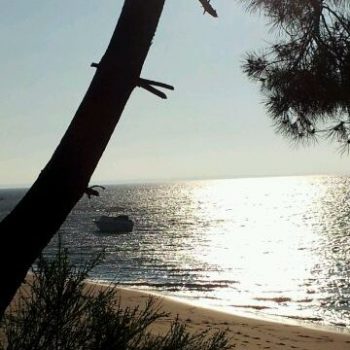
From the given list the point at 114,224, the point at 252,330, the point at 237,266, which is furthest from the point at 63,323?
the point at 114,224

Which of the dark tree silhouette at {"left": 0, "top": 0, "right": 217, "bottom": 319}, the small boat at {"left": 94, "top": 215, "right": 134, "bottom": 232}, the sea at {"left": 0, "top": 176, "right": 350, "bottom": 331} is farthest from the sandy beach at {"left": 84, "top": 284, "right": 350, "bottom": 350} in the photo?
the small boat at {"left": 94, "top": 215, "right": 134, "bottom": 232}

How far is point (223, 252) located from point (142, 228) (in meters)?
25.8

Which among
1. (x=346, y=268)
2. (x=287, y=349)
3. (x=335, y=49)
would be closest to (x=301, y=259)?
(x=346, y=268)

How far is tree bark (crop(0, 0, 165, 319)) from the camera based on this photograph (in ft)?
9.94

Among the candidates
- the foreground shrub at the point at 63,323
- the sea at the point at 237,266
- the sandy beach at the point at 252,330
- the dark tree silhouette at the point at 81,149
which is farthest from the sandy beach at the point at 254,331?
the dark tree silhouette at the point at 81,149

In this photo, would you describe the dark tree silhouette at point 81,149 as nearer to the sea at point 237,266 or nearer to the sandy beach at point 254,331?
the sea at point 237,266

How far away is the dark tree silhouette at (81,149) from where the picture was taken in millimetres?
3029

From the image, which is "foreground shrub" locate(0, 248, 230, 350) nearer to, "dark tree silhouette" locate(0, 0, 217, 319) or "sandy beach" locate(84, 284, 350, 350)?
"dark tree silhouette" locate(0, 0, 217, 319)

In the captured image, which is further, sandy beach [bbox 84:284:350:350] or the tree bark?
sandy beach [bbox 84:284:350:350]

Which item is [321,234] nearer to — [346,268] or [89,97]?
[346,268]

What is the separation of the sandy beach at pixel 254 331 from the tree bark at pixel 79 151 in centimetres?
1103

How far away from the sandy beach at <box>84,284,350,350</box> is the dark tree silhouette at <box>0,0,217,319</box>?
11.0 m

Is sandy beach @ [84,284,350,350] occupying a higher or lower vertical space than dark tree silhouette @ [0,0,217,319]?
lower

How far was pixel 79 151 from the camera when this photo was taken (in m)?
3.16
